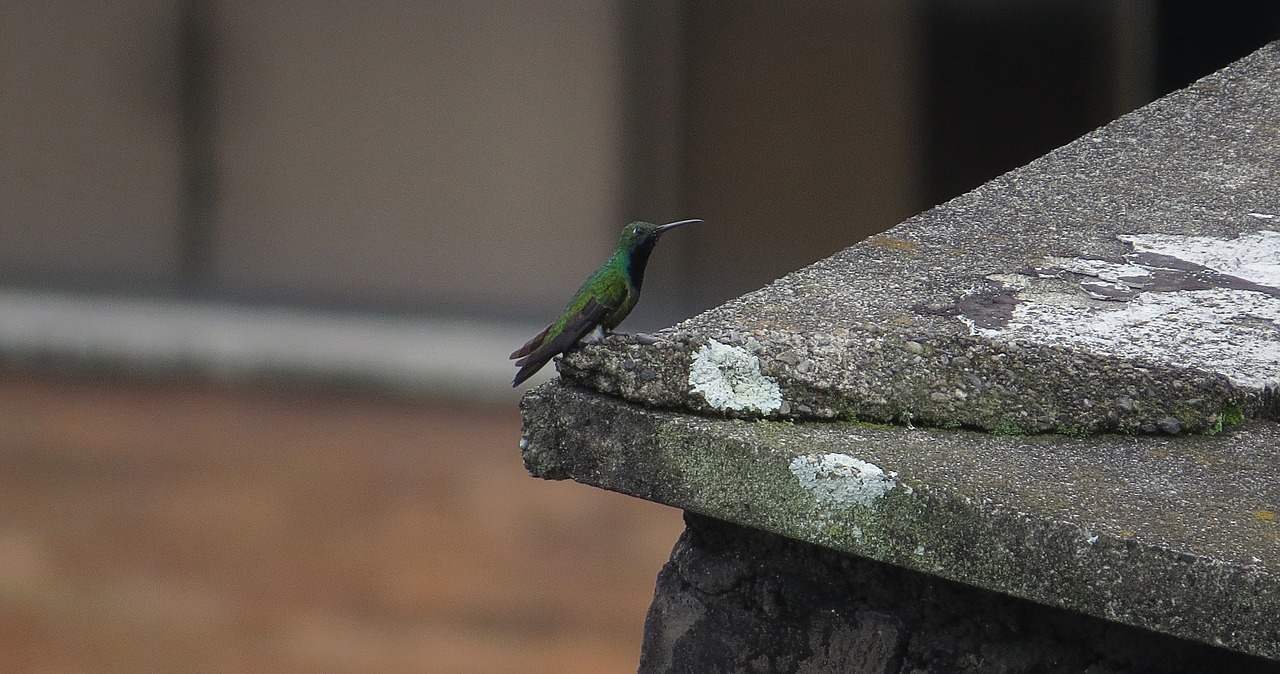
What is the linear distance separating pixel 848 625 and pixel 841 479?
0.65 feet

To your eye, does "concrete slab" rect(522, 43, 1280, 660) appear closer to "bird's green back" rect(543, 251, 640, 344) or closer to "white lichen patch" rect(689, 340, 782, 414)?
"white lichen patch" rect(689, 340, 782, 414)

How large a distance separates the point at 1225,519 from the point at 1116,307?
404 millimetres

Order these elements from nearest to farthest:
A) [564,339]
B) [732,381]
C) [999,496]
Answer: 1. [999,496]
2. [732,381]
3. [564,339]

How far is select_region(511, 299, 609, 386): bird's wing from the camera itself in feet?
4.10

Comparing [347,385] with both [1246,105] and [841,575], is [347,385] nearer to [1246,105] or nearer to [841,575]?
[1246,105]

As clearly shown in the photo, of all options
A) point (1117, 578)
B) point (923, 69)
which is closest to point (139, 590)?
point (923, 69)

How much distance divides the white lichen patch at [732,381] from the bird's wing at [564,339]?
→ 5.1 inches

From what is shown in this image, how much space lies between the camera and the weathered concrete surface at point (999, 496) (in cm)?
92

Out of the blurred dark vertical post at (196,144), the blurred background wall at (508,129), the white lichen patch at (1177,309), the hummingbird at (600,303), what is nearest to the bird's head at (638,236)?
the hummingbird at (600,303)

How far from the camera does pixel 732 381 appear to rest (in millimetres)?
1117

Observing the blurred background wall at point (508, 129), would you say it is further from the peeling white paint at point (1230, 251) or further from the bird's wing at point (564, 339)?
the bird's wing at point (564, 339)

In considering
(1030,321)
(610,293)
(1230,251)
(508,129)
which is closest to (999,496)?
(1030,321)

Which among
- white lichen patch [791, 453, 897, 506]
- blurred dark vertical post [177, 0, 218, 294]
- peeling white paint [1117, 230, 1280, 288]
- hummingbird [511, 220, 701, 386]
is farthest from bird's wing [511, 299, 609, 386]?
blurred dark vertical post [177, 0, 218, 294]

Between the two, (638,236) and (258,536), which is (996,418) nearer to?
(638,236)
